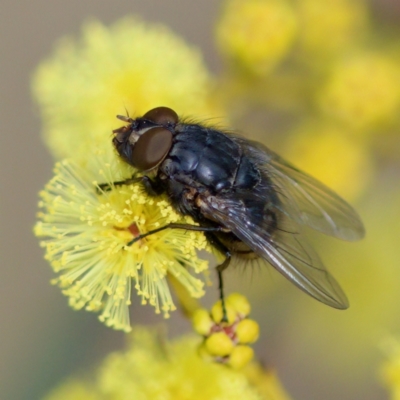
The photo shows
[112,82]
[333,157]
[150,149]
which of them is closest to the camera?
[150,149]

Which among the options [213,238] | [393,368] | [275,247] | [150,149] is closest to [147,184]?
[150,149]

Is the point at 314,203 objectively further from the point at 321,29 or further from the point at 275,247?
the point at 321,29

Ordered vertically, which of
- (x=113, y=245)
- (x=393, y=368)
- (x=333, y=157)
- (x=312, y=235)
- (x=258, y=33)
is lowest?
(x=393, y=368)

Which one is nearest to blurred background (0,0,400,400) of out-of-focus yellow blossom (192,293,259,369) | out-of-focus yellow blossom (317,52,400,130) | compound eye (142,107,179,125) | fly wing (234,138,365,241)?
out-of-focus yellow blossom (317,52,400,130)

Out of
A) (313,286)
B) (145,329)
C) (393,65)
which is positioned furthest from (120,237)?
(393,65)

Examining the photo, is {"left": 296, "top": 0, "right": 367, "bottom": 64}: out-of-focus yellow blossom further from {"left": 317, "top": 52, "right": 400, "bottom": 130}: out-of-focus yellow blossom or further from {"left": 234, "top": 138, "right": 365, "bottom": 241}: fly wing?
{"left": 234, "top": 138, "right": 365, "bottom": 241}: fly wing

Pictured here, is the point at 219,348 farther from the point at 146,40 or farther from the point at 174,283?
the point at 146,40

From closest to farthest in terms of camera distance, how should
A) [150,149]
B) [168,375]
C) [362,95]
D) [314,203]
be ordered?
[150,149]
[168,375]
[314,203]
[362,95]
